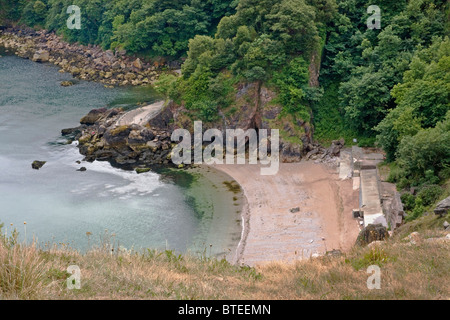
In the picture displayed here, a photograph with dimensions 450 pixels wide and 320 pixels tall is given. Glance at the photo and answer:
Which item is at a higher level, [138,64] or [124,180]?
[138,64]

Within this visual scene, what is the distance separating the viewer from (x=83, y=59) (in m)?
72.4

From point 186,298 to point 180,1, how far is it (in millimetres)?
56567

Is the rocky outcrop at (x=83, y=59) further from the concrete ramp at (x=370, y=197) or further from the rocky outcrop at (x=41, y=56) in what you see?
the concrete ramp at (x=370, y=197)

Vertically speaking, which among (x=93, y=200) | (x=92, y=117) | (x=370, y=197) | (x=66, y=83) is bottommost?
(x=93, y=200)

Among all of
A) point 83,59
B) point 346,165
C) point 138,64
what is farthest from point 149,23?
point 346,165

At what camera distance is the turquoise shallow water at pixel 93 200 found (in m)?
31.4

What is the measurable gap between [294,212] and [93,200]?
48.0 feet

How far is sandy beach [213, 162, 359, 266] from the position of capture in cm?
2927

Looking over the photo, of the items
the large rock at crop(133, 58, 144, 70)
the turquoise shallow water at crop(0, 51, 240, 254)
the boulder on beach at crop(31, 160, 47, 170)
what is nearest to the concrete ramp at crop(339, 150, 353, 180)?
the turquoise shallow water at crop(0, 51, 240, 254)

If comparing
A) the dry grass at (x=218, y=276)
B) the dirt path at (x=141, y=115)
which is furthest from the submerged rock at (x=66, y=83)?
the dry grass at (x=218, y=276)

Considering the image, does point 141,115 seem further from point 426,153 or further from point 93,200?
point 426,153

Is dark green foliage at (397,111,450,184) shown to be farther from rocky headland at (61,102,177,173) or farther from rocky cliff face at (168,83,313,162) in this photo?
rocky headland at (61,102,177,173)

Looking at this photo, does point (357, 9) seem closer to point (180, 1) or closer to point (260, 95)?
point (260, 95)
